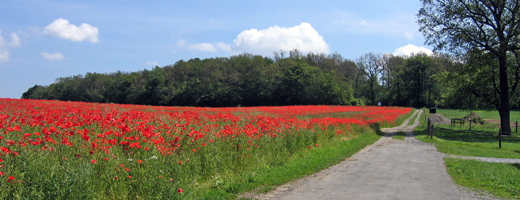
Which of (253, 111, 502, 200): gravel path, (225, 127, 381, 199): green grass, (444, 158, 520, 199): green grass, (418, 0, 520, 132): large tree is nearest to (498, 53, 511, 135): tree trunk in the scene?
(418, 0, 520, 132): large tree

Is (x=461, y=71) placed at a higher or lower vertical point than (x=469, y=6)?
lower

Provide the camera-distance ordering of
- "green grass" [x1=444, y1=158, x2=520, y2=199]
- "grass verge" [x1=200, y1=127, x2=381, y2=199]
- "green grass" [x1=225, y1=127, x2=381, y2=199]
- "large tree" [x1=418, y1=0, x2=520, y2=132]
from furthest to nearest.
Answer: "large tree" [x1=418, y1=0, x2=520, y2=132]
"green grass" [x1=225, y1=127, x2=381, y2=199]
"green grass" [x1=444, y1=158, x2=520, y2=199]
"grass verge" [x1=200, y1=127, x2=381, y2=199]

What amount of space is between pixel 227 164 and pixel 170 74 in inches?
3716

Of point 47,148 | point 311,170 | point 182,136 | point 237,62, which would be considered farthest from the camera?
point 237,62

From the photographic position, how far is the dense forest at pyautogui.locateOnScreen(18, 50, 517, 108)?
84688 millimetres

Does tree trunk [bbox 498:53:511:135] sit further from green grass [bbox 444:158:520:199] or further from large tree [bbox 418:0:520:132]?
green grass [bbox 444:158:520:199]

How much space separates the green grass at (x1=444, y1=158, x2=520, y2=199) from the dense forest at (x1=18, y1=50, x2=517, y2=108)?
232ft

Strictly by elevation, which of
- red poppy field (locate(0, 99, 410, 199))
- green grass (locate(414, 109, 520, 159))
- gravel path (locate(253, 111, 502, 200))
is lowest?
green grass (locate(414, 109, 520, 159))

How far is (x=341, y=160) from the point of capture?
42.0ft

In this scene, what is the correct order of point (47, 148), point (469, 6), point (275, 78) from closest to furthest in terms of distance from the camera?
point (47, 148) < point (469, 6) < point (275, 78)

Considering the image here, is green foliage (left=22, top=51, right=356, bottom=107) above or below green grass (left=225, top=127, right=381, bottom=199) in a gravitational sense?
above

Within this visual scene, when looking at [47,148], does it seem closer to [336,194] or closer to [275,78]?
[336,194]

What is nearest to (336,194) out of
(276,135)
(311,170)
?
(311,170)

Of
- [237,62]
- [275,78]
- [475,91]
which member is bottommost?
[475,91]
